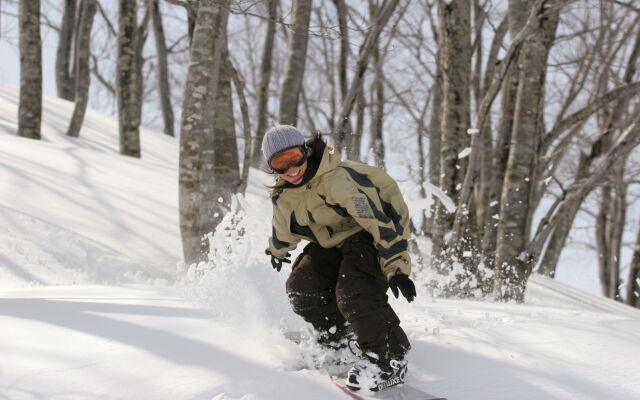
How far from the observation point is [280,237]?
→ 2883 millimetres

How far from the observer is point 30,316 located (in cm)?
288

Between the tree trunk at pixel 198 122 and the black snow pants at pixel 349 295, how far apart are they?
2.35 metres

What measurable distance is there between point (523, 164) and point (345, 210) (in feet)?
13.0

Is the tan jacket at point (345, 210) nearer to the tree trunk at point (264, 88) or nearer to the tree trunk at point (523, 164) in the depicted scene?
the tree trunk at point (523, 164)

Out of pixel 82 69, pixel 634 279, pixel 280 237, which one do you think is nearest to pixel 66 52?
pixel 82 69

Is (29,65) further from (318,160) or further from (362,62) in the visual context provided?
(318,160)

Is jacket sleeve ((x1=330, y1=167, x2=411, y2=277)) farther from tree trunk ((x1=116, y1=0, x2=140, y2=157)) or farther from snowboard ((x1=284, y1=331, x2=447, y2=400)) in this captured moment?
tree trunk ((x1=116, y1=0, x2=140, y2=157))

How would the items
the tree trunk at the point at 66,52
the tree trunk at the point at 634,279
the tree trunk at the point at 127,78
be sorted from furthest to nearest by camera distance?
the tree trunk at the point at 66,52
the tree trunk at the point at 634,279
the tree trunk at the point at 127,78

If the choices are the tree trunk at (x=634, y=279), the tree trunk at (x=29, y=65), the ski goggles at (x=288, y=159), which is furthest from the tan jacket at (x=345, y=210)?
the tree trunk at (x=634, y=279)

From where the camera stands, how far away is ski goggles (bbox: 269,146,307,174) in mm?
2576

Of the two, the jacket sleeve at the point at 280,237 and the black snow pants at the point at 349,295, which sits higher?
the jacket sleeve at the point at 280,237

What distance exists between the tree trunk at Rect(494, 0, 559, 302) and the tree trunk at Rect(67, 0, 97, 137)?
8.04m

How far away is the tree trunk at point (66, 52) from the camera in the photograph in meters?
15.1

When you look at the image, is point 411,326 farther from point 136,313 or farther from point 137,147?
point 137,147
